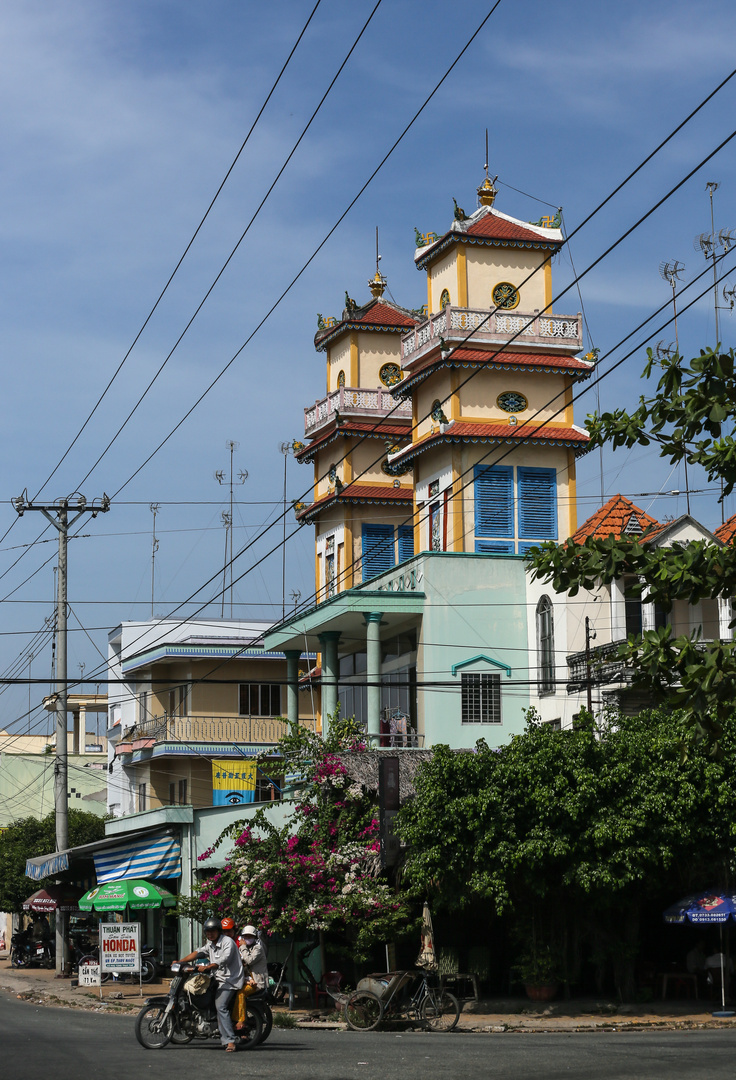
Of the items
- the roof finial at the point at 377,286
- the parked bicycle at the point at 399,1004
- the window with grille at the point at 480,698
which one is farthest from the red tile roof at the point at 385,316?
the parked bicycle at the point at 399,1004

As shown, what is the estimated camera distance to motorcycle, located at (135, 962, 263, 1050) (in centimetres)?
1712

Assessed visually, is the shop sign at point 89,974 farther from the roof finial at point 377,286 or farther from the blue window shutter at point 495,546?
the roof finial at point 377,286

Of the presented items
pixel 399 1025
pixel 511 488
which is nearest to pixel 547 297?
pixel 511 488

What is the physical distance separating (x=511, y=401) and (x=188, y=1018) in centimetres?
2350

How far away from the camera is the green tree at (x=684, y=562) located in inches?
467

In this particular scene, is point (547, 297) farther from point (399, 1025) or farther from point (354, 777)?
point (399, 1025)

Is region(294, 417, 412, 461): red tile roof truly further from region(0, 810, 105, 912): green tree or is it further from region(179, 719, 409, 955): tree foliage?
region(0, 810, 105, 912): green tree

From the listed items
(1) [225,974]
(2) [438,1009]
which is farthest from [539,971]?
(1) [225,974]

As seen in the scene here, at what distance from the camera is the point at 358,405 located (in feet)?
145

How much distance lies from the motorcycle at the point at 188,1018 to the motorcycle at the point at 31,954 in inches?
1285

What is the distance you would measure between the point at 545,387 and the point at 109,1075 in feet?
89.1

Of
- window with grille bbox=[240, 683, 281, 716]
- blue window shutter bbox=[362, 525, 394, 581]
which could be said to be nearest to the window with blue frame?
blue window shutter bbox=[362, 525, 394, 581]

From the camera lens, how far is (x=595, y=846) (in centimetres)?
2352

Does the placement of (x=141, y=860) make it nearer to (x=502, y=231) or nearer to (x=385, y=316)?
(x=385, y=316)
